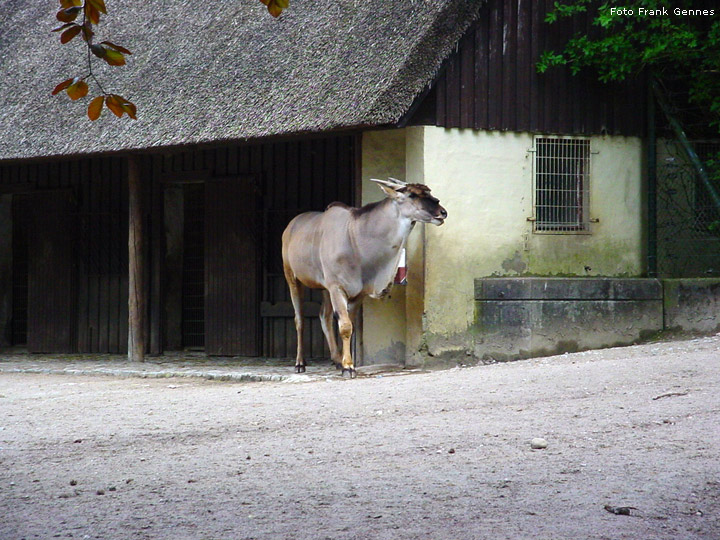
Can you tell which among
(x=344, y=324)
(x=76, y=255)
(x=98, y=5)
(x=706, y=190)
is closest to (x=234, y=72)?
(x=344, y=324)

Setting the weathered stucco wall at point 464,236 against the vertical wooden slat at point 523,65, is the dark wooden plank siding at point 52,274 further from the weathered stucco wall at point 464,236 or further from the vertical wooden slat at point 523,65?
the vertical wooden slat at point 523,65

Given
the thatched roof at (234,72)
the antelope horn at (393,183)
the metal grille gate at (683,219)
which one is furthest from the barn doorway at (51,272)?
the metal grille gate at (683,219)

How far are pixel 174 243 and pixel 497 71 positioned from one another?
6079 millimetres

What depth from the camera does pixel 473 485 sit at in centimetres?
623

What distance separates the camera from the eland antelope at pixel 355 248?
12.1 metres

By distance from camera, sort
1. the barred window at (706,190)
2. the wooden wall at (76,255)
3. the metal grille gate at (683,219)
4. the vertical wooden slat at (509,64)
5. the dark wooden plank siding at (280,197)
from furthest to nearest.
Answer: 1. the wooden wall at (76,255)
2. the dark wooden plank siding at (280,197)
3. the metal grille gate at (683,219)
4. the barred window at (706,190)
5. the vertical wooden slat at (509,64)

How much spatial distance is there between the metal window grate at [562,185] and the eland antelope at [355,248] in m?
1.93

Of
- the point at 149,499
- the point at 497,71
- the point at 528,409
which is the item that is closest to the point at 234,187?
the point at 497,71

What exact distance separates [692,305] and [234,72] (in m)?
6.26

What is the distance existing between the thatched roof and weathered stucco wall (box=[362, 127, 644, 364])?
2.68ft

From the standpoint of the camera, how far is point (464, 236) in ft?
42.4

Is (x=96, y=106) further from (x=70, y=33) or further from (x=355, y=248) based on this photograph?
(x=355, y=248)

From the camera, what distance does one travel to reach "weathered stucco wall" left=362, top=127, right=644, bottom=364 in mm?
12758

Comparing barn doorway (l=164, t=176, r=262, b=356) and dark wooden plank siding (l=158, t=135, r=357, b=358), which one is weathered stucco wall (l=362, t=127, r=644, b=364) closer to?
dark wooden plank siding (l=158, t=135, r=357, b=358)
